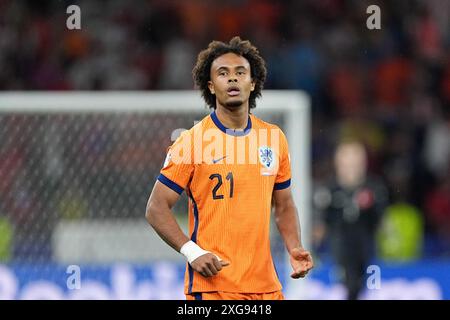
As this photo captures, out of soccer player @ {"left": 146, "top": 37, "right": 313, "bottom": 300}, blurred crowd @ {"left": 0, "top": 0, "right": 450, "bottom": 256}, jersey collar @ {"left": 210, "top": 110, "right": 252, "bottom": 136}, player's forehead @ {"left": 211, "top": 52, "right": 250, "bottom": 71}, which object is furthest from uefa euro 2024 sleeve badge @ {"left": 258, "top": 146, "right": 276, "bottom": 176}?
blurred crowd @ {"left": 0, "top": 0, "right": 450, "bottom": 256}

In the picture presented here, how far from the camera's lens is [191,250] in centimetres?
474

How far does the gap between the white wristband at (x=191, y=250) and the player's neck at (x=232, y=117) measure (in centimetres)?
55

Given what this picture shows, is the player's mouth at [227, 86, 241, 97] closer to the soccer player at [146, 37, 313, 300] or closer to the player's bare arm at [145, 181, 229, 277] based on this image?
the soccer player at [146, 37, 313, 300]

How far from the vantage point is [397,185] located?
11141mm

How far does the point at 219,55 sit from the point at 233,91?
0.71 ft

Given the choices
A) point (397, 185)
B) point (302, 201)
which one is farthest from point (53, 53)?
point (302, 201)

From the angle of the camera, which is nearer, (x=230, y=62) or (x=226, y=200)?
(x=226, y=200)

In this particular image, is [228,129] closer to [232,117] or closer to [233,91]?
[232,117]

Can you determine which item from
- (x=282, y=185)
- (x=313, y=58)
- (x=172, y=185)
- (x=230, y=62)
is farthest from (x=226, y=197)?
(x=313, y=58)

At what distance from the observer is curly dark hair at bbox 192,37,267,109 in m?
4.99

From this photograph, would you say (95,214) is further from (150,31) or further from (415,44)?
(415,44)

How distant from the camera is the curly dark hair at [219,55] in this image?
4.99 m

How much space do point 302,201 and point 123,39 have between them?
466 cm

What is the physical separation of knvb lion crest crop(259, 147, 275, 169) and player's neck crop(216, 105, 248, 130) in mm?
147
